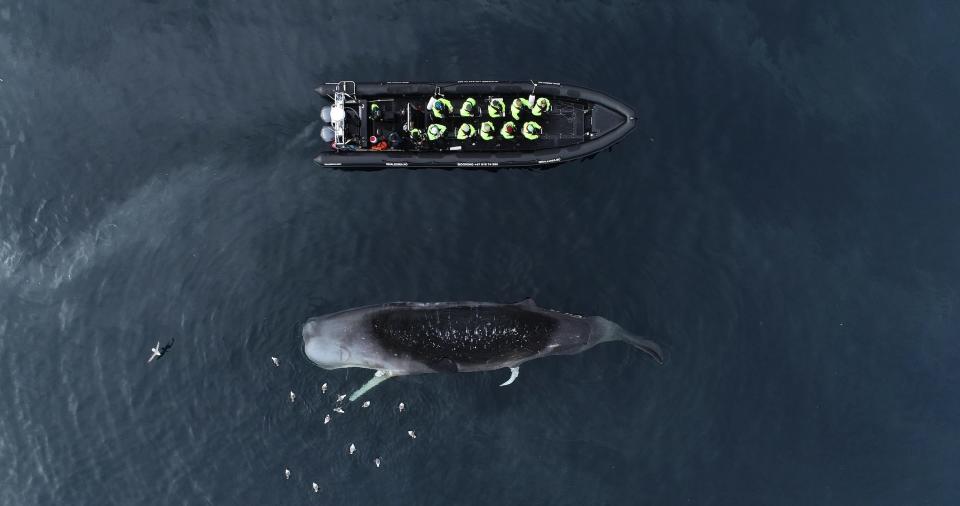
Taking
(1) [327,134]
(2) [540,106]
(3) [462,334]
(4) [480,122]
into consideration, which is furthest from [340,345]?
(2) [540,106]

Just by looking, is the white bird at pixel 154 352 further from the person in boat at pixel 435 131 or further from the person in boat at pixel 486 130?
the person in boat at pixel 486 130

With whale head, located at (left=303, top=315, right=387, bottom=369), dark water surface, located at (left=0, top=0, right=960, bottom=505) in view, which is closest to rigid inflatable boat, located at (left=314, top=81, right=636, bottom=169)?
dark water surface, located at (left=0, top=0, right=960, bottom=505)

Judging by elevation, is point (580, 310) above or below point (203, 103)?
below

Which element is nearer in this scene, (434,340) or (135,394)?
(434,340)

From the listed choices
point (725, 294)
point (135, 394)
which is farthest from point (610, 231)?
point (135, 394)

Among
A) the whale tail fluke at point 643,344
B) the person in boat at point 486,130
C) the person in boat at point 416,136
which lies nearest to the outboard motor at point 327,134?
the person in boat at point 416,136

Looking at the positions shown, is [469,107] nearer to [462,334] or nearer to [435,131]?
[435,131]

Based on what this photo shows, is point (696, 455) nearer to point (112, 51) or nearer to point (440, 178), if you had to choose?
point (440, 178)

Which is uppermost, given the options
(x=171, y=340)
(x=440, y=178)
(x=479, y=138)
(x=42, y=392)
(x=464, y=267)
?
(x=479, y=138)
